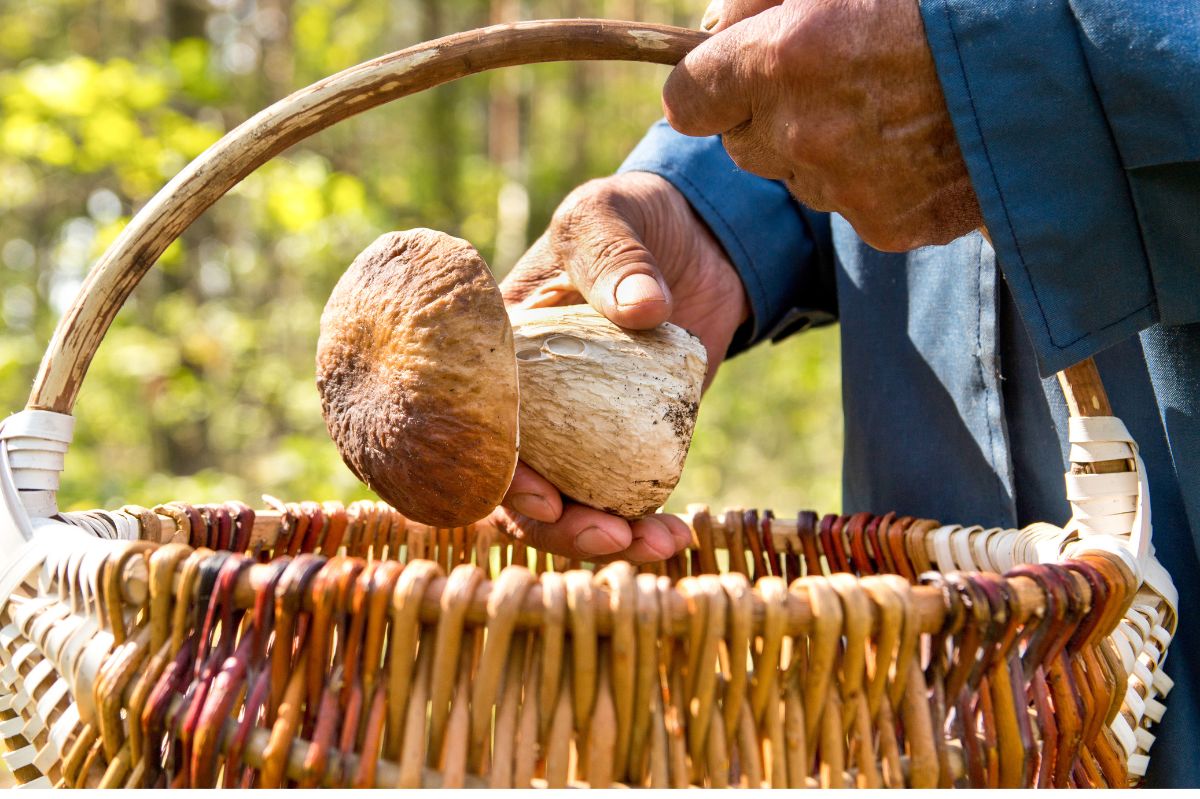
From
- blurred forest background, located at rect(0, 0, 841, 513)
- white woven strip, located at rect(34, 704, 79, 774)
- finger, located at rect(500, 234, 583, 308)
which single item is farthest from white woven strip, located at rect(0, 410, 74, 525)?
blurred forest background, located at rect(0, 0, 841, 513)

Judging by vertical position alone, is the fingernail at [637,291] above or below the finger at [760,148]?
below

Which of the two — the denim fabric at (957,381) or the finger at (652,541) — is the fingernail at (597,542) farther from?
the denim fabric at (957,381)

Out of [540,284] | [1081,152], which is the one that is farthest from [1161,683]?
[540,284]

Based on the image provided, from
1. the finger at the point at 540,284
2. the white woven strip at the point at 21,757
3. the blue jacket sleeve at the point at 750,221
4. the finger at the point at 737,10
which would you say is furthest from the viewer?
the blue jacket sleeve at the point at 750,221

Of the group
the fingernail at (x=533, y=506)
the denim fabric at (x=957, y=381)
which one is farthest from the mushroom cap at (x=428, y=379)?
the denim fabric at (x=957, y=381)

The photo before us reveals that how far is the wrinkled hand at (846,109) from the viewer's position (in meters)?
0.70

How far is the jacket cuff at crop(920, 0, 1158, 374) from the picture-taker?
0.67 m

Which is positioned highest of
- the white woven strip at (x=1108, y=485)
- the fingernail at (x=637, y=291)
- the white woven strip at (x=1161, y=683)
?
the fingernail at (x=637, y=291)

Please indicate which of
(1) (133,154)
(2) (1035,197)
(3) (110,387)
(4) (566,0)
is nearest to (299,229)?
(1) (133,154)

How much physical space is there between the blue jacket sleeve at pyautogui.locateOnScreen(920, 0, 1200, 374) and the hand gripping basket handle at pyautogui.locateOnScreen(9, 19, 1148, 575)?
9 centimetres

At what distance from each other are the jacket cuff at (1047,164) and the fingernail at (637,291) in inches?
13.2

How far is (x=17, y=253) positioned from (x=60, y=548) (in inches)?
343

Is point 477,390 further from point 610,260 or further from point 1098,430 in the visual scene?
point 1098,430

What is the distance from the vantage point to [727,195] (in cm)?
130
